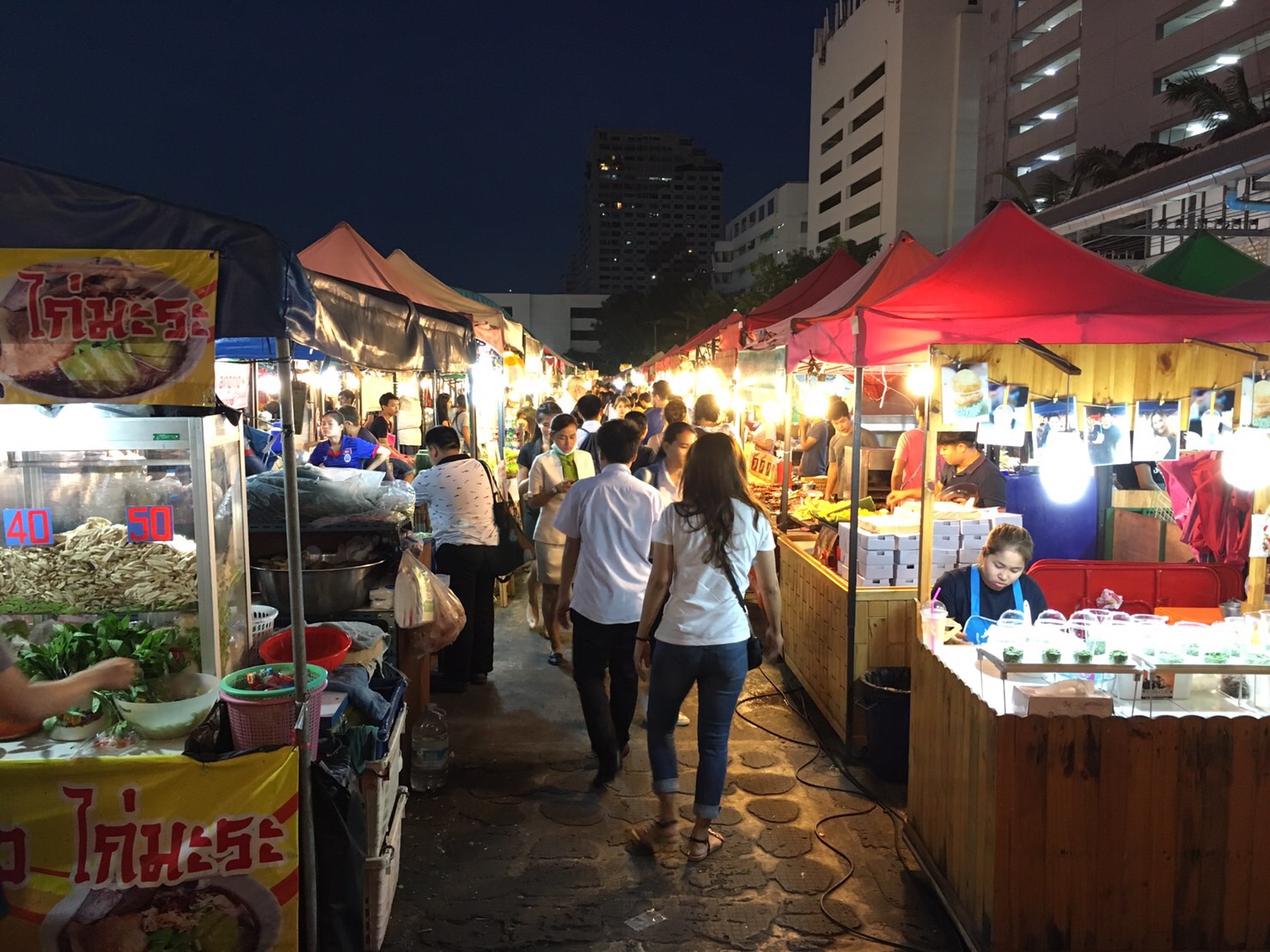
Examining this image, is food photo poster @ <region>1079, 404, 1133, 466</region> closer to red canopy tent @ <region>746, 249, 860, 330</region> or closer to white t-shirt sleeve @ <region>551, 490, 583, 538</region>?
white t-shirt sleeve @ <region>551, 490, 583, 538</region>

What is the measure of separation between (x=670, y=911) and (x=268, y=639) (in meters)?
2.15

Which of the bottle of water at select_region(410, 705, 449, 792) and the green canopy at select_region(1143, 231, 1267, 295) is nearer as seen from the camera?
the bottle of water at select_region(410, 705, 449, 792)

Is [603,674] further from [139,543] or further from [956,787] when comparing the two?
[139,543]

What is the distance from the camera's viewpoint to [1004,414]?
4.93 metres

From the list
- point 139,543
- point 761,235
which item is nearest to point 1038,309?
point 139,543

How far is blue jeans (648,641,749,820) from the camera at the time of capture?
393 centimetres

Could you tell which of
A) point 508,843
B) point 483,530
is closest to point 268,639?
point 508,843

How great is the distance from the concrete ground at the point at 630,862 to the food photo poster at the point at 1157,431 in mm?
2738

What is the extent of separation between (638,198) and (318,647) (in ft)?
598

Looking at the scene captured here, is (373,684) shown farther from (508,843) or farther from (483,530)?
(483,530)

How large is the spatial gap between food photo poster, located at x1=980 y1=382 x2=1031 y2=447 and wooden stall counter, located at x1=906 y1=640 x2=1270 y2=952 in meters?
2.00

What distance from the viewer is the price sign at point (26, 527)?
310cm

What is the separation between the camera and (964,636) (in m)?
4.16

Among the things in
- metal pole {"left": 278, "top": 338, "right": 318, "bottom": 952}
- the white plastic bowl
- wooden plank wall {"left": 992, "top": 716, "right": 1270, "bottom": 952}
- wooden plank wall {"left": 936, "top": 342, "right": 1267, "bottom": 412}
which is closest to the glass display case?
the white plastic bowl
